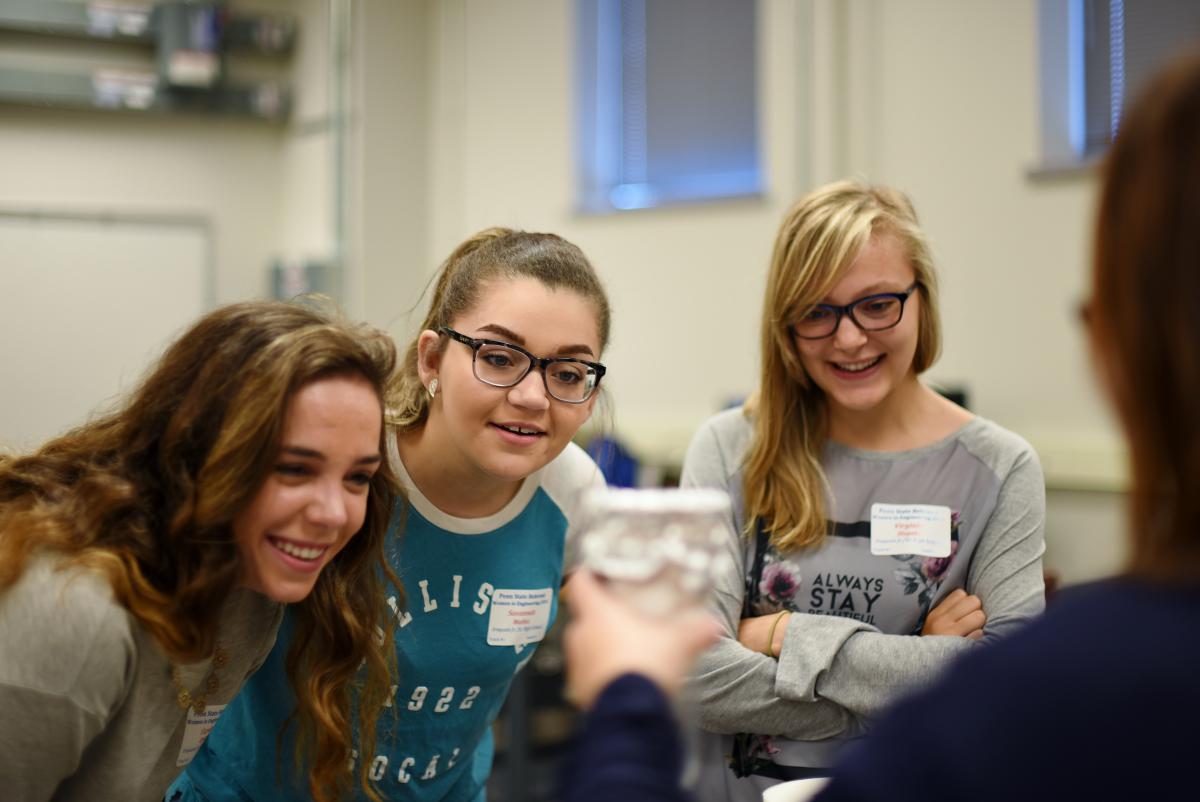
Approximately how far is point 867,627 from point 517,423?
23.3 inches

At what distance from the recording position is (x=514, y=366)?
162 cm

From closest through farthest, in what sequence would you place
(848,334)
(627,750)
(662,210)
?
(627,750) < (848,334) < (662,210)

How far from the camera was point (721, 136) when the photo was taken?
476 cm

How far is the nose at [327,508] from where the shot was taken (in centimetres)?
131

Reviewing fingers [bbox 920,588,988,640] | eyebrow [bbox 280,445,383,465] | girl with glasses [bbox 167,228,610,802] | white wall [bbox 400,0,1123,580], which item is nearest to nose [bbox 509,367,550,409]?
girl with glasses [bbox 167,228,610,802]

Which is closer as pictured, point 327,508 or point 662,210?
point 327,508

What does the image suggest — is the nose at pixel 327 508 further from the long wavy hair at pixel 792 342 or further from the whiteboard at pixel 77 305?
the whiteboard at pixel 77 305

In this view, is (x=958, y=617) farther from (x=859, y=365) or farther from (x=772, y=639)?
(x=859, y=365)

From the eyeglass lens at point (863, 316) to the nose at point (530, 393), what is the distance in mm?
436

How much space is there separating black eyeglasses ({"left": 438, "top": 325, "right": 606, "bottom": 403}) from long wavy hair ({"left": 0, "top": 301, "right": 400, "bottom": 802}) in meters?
0.23

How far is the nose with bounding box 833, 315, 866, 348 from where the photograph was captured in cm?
169

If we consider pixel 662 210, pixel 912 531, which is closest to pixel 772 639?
pixel 912 531

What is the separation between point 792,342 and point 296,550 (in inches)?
33.6

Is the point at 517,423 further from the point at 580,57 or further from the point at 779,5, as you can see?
the point at 580,57
